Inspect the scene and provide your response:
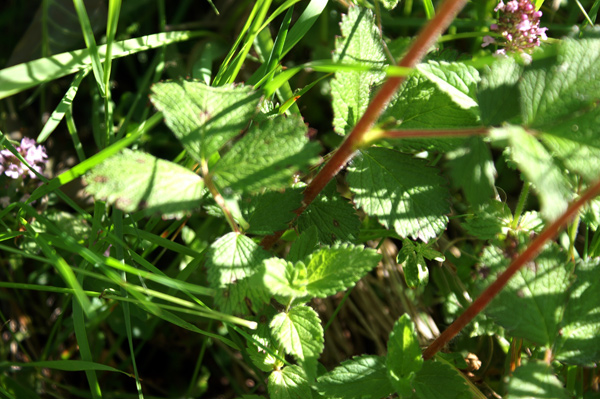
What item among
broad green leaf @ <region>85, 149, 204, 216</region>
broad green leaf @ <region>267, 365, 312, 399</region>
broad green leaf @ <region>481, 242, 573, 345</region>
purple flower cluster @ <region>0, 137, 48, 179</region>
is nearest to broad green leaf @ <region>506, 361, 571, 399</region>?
broad green leaf @ <region>481, 242, 573, 345</region>

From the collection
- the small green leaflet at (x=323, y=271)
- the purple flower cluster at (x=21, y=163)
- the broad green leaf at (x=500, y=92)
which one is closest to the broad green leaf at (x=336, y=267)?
the small green leaflet at (x=323, y=271)

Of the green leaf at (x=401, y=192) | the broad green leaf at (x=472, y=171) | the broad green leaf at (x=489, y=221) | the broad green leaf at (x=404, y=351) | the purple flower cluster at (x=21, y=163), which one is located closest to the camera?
the broad green leaf at (x=472, y=171)

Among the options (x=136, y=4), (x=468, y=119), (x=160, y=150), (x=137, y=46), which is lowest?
(x=160, y=150)

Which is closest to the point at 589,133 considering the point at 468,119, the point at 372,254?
the point at 468,119

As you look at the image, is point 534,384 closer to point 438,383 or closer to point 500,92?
point 438,383

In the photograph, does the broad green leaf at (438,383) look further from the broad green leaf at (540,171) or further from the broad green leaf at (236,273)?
the broad green leaf at (540,171)

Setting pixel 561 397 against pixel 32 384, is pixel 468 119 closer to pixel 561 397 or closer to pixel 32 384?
pixel 561 397
